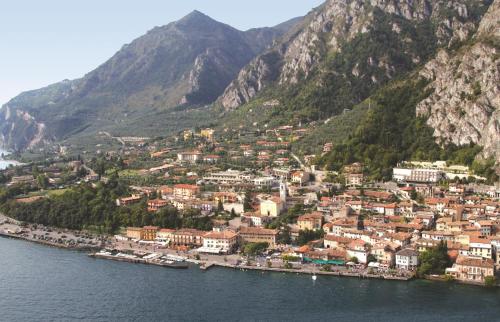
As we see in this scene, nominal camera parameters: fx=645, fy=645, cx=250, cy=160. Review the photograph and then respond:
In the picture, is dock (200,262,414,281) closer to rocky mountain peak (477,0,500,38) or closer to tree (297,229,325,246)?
tree (297,229,325,246)

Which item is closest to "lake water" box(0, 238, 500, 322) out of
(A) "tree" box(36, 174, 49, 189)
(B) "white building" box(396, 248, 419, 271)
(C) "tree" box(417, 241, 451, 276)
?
(C) "tree" box(417, 241, 451, 276)

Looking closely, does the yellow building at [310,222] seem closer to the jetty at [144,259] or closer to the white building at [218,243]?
the white building at [218,243]

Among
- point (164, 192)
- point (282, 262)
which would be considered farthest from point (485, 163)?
point (164, 192)

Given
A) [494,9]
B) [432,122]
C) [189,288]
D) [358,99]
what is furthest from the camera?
[358,99]

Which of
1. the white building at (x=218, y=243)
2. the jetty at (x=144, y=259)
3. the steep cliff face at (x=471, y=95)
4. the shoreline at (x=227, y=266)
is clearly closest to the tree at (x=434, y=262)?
the shoreline at (x=227, y=266)

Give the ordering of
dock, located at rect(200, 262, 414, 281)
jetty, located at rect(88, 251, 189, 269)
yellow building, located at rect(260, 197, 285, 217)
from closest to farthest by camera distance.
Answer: dock, located at rect(200, 262, 414, 281) < jetty, located at rect(88, 251, 189, 269) < yellow building, located at rect(260, 197, 285, 217)

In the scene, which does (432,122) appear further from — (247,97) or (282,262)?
(247,97)
